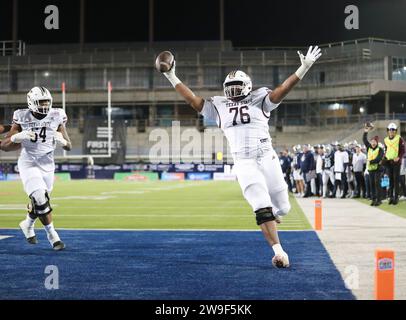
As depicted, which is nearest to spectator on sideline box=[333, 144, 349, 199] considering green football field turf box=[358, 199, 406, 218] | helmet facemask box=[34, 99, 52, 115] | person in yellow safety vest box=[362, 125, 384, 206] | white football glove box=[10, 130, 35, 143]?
green football field turf box=[358, 199, 406, 218]

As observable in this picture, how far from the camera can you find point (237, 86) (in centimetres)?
721

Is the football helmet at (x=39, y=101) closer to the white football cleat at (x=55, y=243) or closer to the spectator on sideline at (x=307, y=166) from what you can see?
the white football cleat at (x=55, y=243)

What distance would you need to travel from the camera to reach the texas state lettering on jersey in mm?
8797

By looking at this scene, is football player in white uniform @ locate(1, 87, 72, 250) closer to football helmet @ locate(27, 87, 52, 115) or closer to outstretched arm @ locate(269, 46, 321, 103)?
football helmet @ locate(27, 87, 52, 115)

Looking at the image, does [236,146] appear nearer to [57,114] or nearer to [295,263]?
[295,263]

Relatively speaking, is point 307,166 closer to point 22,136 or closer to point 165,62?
point 22,136

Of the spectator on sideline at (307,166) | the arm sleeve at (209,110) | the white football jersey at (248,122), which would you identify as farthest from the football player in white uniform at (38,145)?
the spectator on sideline at (307,166)

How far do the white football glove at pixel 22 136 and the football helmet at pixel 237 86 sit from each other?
2.93 m

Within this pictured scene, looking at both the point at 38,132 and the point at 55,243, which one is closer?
the point at 55,243

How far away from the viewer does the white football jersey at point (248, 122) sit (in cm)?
718

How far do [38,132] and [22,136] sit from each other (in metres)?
0.30

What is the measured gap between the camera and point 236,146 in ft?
23.8

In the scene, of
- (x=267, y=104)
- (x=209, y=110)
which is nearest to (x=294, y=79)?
(x=267, y=104)
